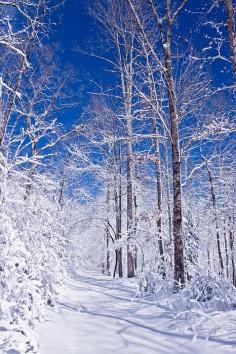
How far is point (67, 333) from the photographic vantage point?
5.55 meters

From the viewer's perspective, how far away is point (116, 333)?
216 inches

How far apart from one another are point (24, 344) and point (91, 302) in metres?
5.27

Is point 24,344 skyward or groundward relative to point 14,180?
groundward

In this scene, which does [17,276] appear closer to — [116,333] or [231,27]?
A: [116,333]

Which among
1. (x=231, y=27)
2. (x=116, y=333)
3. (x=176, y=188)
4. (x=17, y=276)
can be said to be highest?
(x=231, y=27)

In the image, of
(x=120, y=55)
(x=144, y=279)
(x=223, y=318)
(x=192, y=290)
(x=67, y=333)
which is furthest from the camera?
(x=120, y=55)

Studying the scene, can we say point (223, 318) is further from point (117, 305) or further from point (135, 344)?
point (117, 305)

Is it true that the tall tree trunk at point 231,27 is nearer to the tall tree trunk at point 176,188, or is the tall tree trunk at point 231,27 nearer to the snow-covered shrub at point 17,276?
the tall tree trunk at point 176,188

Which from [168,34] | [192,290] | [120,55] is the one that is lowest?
[192,290]

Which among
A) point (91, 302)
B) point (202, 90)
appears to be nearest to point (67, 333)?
point (91, 302)

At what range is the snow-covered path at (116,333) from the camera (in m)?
4.51

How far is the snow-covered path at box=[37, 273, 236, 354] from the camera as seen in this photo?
4.51 metres

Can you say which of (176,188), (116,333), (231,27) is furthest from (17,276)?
(231,27)

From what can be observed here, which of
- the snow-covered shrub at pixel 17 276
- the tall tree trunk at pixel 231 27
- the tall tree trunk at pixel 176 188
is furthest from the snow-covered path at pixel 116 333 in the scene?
the tall tree trunk at pixel 231 27
